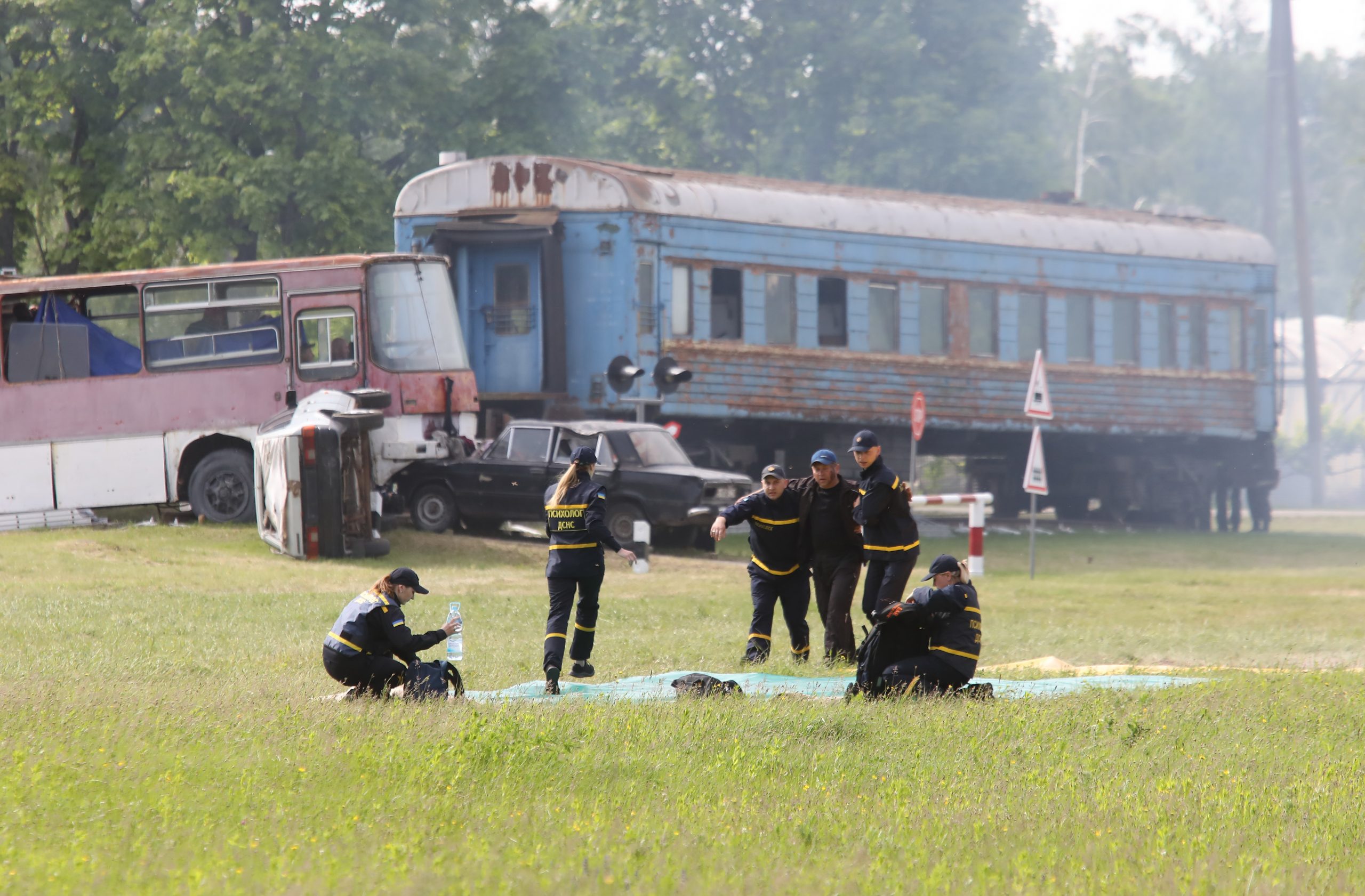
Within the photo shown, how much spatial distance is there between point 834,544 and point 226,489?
10.7 m

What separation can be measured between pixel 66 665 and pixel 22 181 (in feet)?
66.3

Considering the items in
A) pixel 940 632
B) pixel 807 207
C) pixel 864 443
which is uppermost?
pixel 807 207

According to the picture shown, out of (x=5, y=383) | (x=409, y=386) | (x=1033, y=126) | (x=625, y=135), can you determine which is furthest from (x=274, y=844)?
(x=1033, y=126)

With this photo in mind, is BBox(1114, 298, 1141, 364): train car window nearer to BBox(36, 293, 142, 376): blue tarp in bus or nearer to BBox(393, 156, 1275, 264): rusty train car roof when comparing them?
BBox(393, 156, 1275, 264): rusty train car roof

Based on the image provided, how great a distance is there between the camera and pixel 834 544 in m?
11.5

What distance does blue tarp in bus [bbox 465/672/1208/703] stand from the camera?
378 inches

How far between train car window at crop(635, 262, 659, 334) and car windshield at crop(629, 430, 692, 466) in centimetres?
243

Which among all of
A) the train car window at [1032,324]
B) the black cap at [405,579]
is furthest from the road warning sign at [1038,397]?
the black cap at [405,579]

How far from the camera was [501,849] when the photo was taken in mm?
5965

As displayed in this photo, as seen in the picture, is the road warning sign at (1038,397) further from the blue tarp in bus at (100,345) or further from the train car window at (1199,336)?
the blue tarp in bus at (100,345)

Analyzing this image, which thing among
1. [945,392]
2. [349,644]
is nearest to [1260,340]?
[945,392]

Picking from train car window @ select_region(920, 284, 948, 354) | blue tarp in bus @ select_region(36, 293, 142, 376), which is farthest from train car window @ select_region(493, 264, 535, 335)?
train car window @ select_region(920, 284, 948, 354)

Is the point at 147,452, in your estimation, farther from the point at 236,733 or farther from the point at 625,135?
the point at 625,135

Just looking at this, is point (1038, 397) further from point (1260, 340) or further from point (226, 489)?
point (1260, 340)
